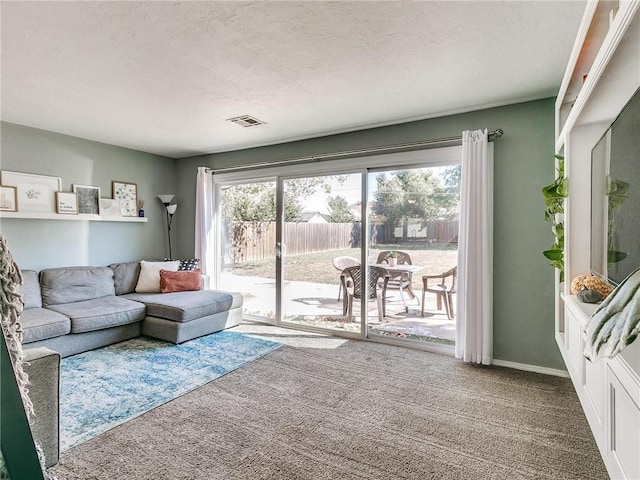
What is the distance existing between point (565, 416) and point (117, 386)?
126 inches

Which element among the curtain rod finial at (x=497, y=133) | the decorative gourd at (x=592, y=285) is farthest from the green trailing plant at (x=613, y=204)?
the curtain rod finial at (x=497, y=133)

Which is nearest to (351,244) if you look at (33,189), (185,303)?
(185,303)

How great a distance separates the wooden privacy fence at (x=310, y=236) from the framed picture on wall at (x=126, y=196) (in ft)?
4.25

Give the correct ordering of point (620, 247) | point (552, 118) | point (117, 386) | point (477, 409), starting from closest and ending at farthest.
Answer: point (620, 247), point (477, 409), point (117, 386), point (552, 118)

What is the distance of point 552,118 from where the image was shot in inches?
116

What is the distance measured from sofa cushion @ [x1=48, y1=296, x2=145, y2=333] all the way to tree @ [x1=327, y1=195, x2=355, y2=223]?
2393 millimetres

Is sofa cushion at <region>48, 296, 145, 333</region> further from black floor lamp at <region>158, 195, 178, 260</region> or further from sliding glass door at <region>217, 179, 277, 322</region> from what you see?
black floor lamp at <region>158, 195, 178, 260</region>

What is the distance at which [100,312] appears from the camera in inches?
137

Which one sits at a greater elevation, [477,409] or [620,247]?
[620,247]

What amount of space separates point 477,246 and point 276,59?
90.8 inches

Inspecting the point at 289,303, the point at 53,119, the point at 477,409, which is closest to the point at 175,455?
the point at 477,409

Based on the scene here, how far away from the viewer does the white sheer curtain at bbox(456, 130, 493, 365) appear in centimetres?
312

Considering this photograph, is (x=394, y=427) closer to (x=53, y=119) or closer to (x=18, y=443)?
(x=18, y=443)

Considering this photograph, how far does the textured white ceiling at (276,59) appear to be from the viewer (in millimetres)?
1825
